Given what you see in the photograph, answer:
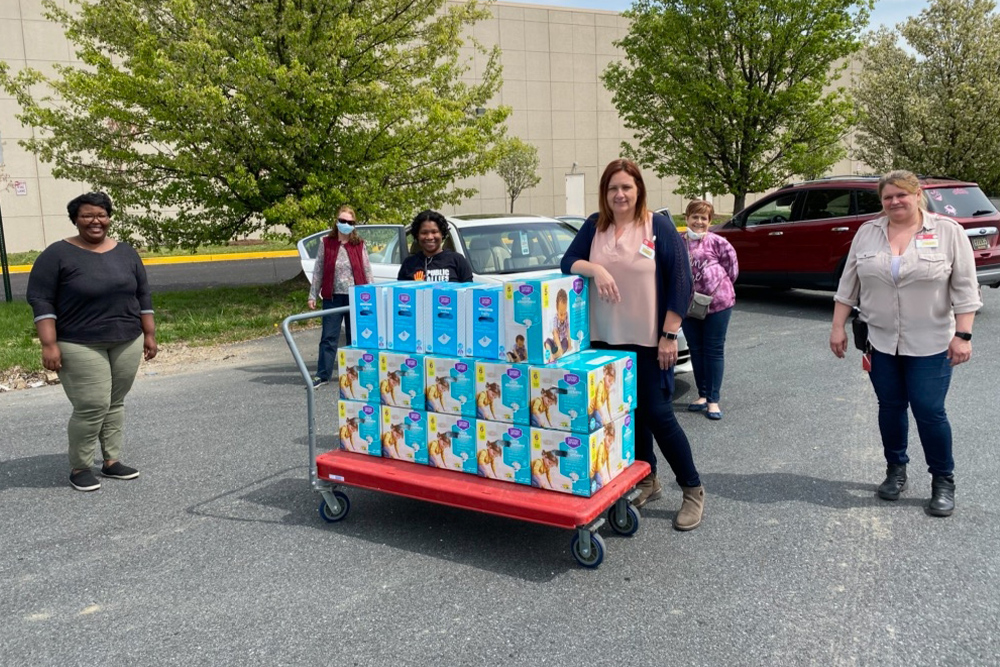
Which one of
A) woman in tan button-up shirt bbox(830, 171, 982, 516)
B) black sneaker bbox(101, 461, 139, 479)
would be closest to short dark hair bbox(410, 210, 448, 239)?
black sneaker bbox(101, 461, 139, 479)

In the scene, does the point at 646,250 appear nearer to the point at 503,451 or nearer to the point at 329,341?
the point at 503,451

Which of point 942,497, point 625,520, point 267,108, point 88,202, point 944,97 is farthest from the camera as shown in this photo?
point 944,97

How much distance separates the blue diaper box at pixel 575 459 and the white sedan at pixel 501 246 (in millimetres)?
3701

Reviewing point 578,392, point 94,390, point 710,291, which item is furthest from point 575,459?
point 94,390

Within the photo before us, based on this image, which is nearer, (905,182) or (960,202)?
(905,182)

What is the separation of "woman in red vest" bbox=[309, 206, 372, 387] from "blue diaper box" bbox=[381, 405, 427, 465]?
3661 millimetres

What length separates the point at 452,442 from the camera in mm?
4305

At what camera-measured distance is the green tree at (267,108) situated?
11.4m

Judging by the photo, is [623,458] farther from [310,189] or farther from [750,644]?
[310,189]

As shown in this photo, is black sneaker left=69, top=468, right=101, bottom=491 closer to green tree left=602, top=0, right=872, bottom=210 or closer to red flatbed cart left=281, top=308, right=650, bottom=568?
red flatbed cart left=281, top=308, right=650, bottom=568

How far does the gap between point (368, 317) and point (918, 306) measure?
292 cm

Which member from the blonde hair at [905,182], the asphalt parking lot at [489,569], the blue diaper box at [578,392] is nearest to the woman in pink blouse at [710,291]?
the asphalt parking lot at [489,569]

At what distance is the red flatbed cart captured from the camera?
3896 millimetres

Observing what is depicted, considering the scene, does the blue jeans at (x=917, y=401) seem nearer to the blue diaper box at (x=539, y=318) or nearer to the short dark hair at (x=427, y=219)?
the blue diaper box at (x=539, y=318)
